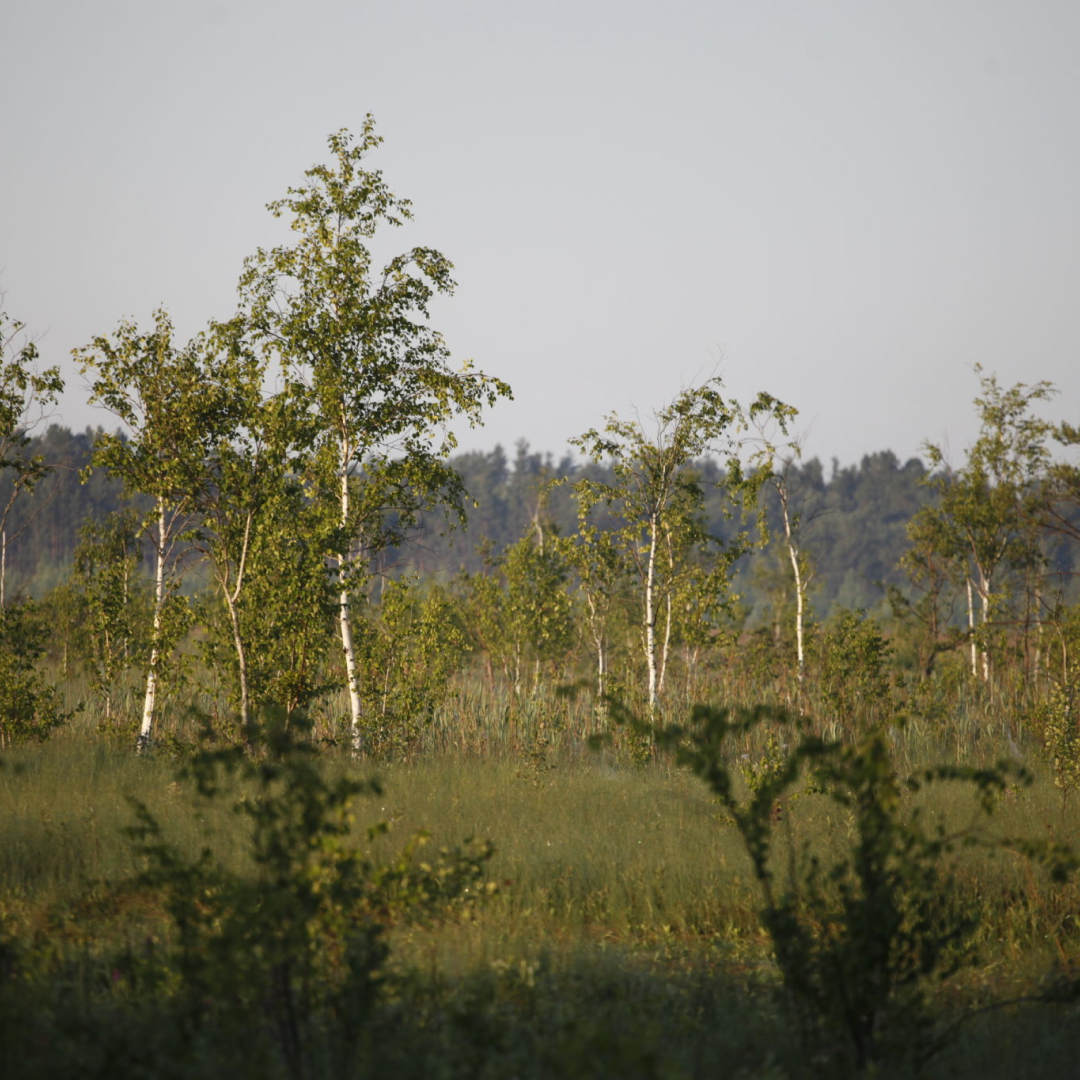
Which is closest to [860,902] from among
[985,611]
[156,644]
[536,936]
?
[536,936]

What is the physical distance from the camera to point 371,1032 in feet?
14.7

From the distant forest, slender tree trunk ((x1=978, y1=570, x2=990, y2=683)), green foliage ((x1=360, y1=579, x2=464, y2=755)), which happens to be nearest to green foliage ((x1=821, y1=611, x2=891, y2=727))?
slender tree trunk ((x1=978, y1=570, x2=990, y2=683))

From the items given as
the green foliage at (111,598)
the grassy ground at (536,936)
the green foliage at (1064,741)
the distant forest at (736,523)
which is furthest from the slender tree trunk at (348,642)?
the distant forest at (736,523)

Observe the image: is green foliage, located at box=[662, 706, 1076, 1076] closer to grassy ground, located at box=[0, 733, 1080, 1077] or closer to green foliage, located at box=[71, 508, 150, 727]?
grassy ground, located at box=[0, 733, 1080, 1077]

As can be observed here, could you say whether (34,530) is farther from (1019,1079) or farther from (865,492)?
(1019,1079)

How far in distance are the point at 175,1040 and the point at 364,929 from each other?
2.85ft

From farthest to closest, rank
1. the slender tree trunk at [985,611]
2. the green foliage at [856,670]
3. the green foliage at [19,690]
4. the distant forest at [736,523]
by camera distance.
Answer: the distant forest at [736,523] → the slender tree trunk at [985,611] → the green foliage at [856,670] → the green foliage at [19,690]

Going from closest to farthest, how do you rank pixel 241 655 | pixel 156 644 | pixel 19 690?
pixel 241 655
pixel 156 644
pixel 19 690

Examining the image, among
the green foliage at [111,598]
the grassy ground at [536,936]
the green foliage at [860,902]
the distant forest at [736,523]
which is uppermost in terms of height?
the distant forest at [736,523]

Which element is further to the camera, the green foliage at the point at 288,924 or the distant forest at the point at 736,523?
the distant forest at the point at 736,523

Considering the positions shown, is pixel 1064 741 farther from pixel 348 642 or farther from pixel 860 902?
pixel 348 642

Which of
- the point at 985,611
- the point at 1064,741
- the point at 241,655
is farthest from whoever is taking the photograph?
the point at 985,611

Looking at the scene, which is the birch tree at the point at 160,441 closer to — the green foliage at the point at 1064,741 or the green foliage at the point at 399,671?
the green foliage at the point at 399,671

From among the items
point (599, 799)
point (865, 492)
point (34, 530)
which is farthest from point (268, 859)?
point (865, 492)
